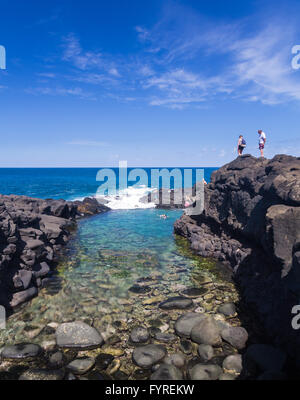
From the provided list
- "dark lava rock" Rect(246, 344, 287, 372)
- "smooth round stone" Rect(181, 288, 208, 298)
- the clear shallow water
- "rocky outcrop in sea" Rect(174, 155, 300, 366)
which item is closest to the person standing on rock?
"rocky outcrop in sea" Rect(174, 155, 300, 366)

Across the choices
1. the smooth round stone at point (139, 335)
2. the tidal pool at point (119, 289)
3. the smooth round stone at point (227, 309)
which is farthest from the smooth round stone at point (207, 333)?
the smooth round stone at point (139, 335)

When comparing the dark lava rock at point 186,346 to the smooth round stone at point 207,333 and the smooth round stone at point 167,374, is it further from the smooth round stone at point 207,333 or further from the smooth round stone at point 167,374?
the smooth round stone at point 167,374

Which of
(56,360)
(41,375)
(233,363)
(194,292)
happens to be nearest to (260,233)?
(194,292)

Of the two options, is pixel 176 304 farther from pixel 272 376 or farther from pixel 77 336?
pixel 272 376

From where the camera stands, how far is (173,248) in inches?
784

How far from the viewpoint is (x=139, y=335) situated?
9000mm

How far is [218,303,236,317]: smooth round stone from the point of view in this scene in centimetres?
1035

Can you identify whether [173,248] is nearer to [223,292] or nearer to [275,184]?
[223,292]

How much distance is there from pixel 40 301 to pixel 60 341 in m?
3.45

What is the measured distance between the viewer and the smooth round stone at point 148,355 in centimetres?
768

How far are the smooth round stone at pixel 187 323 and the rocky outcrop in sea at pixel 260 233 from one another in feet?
7.56

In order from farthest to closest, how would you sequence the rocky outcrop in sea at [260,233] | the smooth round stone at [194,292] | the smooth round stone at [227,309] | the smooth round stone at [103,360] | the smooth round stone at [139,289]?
the smooth round stone at [139,289] < the smooth round stone at [194,292] < the smooth round stone at [227,309] < the rocky outcrop in sea at [260,233] < the smooth round stone at [103,360]

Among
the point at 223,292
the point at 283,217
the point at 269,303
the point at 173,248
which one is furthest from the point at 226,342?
the point at 173,248

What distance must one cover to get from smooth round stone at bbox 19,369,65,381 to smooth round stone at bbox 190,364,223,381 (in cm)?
362
